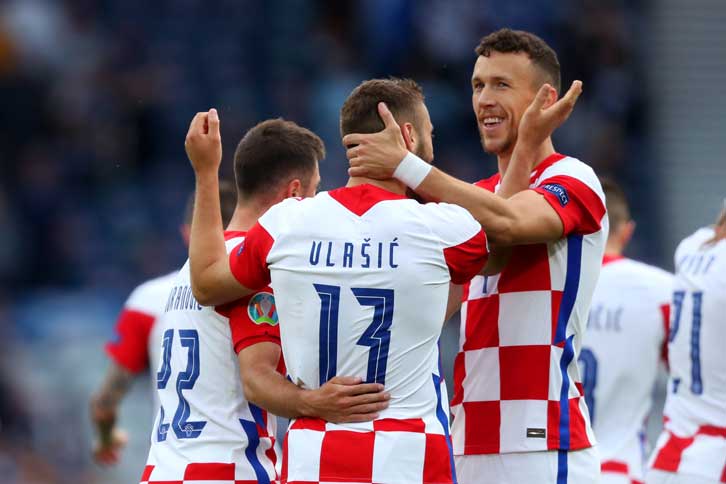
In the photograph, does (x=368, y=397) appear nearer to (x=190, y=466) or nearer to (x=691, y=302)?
(x=190, y=466)

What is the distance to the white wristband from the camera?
15.5 ft

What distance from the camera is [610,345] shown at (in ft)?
25.0

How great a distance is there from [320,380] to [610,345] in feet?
11.2

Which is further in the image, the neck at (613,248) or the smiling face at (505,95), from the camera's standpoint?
the neck at (613,248)

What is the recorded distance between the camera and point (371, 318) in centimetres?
450

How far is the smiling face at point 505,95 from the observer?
5344mm

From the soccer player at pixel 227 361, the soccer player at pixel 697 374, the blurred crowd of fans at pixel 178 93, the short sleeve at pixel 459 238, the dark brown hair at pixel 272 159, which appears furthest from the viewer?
the blurred crowd of fans at pixel 178 93

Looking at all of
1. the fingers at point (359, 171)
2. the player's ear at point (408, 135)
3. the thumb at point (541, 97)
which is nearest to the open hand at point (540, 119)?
the thumb at point (541, 97)

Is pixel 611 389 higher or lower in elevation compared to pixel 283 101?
A: lower

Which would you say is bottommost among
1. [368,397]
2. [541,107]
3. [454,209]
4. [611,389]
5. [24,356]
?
[24,356]

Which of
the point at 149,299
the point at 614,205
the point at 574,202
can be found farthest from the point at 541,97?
the point at 149,299

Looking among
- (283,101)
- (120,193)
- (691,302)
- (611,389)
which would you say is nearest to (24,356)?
(120,193)

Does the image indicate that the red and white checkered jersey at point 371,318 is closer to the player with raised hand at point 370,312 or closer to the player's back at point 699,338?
the player with raised hand at point 370,312

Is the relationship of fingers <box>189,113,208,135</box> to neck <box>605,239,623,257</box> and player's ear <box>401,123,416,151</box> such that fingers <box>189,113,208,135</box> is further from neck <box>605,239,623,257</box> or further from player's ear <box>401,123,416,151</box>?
neck <box>605,239,623,257</box>
